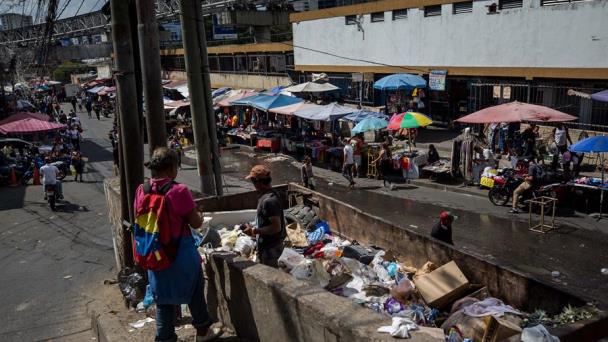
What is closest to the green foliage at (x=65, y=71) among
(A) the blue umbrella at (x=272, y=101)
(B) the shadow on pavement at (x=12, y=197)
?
(A) the blue umbrella at (x=272, y=101)

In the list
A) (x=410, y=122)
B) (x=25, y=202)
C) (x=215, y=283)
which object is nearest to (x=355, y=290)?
(x=215, y=283)

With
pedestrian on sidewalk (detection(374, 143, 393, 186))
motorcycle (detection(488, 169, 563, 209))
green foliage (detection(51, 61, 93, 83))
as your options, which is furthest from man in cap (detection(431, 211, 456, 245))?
green foliage (detection(51, 61, 93, 83))

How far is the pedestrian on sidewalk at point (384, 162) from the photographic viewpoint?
17438 mm

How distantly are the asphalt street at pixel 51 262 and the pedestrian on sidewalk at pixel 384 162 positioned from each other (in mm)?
9085

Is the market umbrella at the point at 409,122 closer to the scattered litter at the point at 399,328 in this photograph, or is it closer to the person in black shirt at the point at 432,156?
the person in black shirt at the point at 432,156

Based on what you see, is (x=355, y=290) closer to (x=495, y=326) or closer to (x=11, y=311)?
(x=495, y=326)

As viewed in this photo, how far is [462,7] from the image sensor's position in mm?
20562

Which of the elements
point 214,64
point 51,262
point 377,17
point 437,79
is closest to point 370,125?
point 437,79

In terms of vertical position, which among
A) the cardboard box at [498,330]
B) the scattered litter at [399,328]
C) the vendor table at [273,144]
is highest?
the scattered litter at [399,328]

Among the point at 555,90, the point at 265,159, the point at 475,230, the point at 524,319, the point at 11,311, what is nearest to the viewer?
the point at 524,319

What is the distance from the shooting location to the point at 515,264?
9883 millimetres

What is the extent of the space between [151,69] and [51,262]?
6.45 meters

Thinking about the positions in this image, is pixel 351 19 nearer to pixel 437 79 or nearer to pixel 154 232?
pixel 437 79

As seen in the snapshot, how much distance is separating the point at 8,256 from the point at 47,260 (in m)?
1.09
